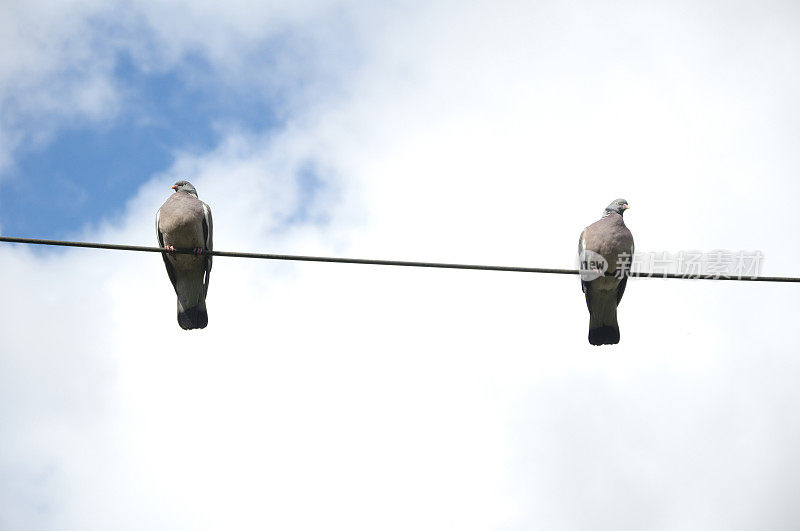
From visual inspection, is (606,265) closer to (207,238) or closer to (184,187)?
(207,238)

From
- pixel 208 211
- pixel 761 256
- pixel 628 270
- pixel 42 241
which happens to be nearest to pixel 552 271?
pixel 761 256

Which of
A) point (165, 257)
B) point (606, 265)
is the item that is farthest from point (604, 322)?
point (165, 257)

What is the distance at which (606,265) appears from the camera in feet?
25.6

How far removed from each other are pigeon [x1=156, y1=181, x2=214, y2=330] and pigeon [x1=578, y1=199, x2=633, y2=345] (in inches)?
129

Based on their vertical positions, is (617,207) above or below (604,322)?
above

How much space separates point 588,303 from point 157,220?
381 cm

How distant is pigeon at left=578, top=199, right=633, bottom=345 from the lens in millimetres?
7777

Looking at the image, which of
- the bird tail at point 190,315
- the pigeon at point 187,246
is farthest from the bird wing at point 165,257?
the bird tail at point 190,315

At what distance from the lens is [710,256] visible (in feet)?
21.8

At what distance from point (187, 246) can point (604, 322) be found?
365 cm

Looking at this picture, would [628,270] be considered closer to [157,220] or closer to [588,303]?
[588,303]

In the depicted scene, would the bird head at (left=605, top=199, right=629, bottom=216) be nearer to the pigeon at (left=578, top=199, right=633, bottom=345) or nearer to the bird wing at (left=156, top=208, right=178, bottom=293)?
the pigeon at (left=578, top=199, right=633, bottom=345)

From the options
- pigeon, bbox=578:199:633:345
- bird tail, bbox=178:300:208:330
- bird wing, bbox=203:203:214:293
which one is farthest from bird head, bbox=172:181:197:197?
pigeon, bbox=578:199:633:345

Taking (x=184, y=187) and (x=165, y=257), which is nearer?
(x=165, y=257)
